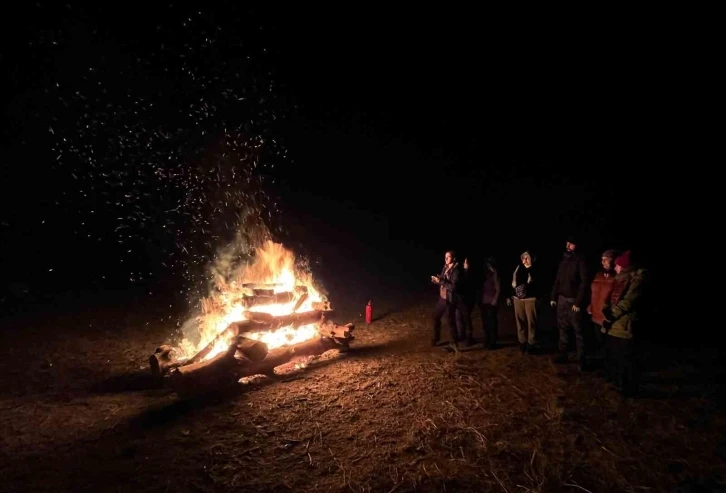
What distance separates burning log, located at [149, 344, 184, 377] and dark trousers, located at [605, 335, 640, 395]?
8.07 meters

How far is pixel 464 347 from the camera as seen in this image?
32.2 feet

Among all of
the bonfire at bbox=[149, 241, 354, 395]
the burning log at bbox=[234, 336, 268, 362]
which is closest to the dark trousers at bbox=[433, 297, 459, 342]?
the bonfire at bbox=[149, 241, 354, 395]

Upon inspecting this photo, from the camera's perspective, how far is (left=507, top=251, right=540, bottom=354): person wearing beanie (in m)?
8.89

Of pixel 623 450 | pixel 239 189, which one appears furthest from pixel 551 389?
pixel 239 189

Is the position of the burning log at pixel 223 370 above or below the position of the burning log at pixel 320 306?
below

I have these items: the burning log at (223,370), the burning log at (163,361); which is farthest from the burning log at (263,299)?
the burning log at (163,361)

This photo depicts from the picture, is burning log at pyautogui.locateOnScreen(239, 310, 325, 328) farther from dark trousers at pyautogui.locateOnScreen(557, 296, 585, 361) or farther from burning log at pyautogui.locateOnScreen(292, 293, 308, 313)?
dark trousers at pyautogui.locateOnScreen(557, 296, 585, 361)

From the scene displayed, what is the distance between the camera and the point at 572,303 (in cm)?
837

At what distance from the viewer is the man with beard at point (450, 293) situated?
9552 mm

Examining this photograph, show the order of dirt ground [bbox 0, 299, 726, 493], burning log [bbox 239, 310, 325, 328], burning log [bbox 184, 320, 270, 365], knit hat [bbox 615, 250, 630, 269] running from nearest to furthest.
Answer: dirt ground [bbox 0, 299, 726, 493] → knit hat [bbox 615, 250, 630, 269] → burning log [bbox 184, 320, 270, 365] → burning log [bbox 239, 310, 325, 328]

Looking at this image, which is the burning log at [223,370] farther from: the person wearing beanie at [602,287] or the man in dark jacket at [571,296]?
the person wearing beanie at [602,287]

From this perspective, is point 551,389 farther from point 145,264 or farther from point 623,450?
point 145,264

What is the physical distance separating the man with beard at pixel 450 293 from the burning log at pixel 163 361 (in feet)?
18.9

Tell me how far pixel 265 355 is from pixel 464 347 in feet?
15.3
